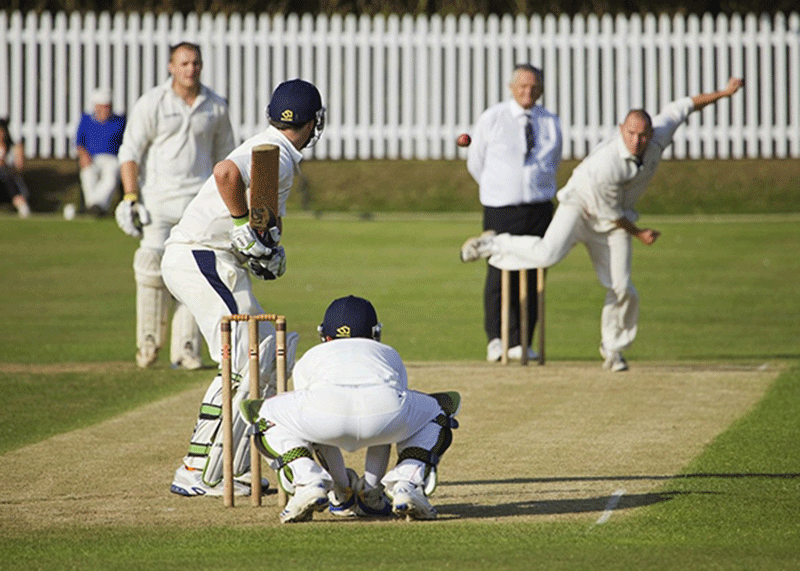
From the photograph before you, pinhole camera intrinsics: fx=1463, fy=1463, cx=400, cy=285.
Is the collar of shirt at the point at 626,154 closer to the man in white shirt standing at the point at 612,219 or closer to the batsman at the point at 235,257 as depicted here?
the man in white shirt standing at the point at 612,219

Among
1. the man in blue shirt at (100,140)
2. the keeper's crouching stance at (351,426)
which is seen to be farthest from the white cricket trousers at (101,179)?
the keeper's crouching stance at (351,426)

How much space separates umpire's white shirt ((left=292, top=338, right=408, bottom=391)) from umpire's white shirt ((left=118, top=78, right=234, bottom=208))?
4674 mm

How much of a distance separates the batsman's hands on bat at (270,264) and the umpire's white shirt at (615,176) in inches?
179

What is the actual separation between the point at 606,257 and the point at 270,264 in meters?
4.96

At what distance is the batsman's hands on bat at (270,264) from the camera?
629cm

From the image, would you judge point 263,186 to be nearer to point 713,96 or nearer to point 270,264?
point 270,264

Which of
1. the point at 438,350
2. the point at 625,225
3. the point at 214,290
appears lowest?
the point at 438,350

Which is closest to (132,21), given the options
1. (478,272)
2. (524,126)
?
(478,272)

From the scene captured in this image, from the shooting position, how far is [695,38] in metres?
22.8

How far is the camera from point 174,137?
1048 cm

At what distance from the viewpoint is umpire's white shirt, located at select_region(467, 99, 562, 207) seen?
456 inches

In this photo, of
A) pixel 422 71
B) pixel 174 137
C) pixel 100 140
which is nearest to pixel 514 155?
pixel 174 137

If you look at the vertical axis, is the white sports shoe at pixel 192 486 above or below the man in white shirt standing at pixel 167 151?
below

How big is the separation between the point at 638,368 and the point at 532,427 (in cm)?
270
